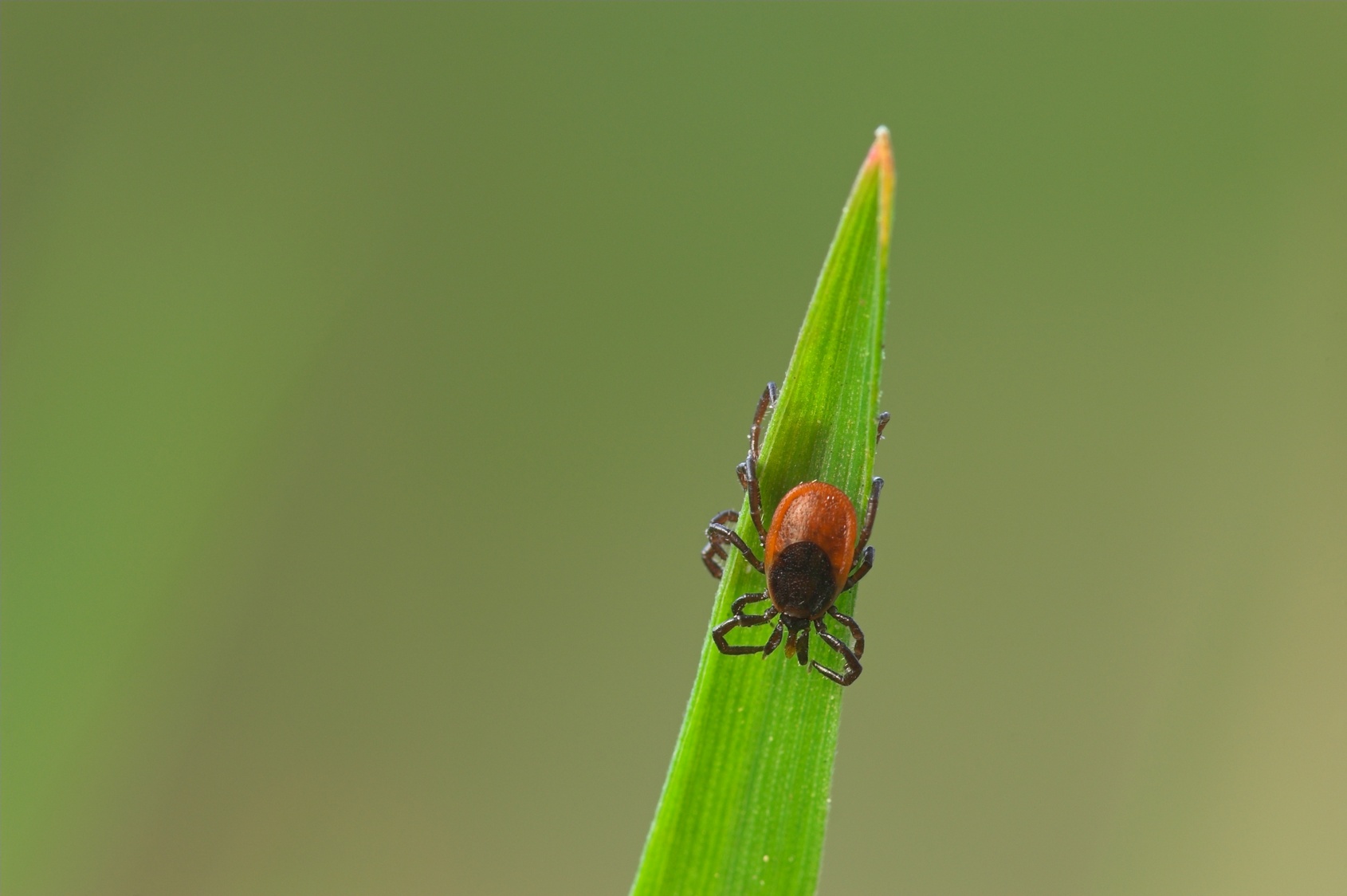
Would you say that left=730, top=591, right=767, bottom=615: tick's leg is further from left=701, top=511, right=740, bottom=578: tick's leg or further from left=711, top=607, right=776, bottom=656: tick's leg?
left=701, top=511, right=740, bottom=578: tick's leg

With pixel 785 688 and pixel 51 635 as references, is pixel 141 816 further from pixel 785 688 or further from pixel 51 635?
pixel 785 688

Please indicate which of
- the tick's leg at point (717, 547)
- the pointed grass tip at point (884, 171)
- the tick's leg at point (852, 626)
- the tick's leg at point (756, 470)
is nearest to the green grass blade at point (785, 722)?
the pointed grass tip at point (884, 171)

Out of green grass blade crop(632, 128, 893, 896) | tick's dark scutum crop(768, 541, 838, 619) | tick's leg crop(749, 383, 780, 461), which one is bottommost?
green grass blade crop(632, 128, 893, 896)

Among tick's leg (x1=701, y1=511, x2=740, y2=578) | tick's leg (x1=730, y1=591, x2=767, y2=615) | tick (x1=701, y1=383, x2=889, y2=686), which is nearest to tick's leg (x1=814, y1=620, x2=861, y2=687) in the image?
tick (x1=701, y1=383, x2=889, y2=686)

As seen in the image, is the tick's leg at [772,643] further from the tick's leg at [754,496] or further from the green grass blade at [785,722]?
the tick's leg at [754,496]

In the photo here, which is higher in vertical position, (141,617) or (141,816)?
(141,617)

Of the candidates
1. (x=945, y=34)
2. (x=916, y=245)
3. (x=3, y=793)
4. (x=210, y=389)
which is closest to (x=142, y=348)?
(x=210, y=389)
